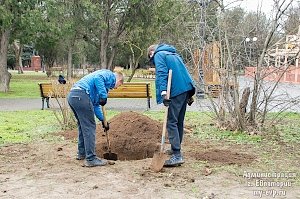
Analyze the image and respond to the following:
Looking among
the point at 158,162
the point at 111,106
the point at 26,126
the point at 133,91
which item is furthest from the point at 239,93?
the point at 111,106

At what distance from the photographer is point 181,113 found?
6.60 m

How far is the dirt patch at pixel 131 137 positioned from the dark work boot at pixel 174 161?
4.50ft

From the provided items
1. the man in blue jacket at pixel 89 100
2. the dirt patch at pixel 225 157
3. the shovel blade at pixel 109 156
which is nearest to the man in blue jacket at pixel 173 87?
the dirt patch at pixel 225 157

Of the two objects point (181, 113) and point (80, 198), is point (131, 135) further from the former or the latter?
point (80, 198)

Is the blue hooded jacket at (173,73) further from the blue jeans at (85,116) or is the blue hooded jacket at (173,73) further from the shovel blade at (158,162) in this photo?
the blue jeans at (85,116)

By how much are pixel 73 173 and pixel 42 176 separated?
0.40m

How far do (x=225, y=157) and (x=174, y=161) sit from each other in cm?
94

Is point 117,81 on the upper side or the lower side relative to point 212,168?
upper

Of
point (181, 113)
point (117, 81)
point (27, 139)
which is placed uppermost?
point (117, 81)

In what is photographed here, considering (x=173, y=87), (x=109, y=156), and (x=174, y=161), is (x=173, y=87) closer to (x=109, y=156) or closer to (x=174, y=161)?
(x=174, y=161)

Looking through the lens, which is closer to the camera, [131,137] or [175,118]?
[175,118]

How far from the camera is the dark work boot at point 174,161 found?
20.6 ft

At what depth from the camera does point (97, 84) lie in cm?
634

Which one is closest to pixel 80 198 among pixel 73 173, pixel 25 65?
pixel 73 173
